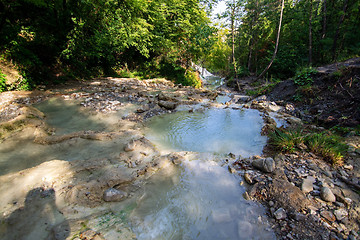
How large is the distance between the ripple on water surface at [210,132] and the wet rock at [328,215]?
1776 mm

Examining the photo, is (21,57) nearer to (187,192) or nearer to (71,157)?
(71,157)

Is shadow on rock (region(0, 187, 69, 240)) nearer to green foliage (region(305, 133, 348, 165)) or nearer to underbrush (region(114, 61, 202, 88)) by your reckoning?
green foliage (region(305, 133, 348, 165))

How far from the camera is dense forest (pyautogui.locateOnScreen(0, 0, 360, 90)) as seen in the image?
7477mm

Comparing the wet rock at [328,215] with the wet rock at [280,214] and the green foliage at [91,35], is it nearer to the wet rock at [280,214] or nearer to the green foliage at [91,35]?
the wet rock at [280,214]

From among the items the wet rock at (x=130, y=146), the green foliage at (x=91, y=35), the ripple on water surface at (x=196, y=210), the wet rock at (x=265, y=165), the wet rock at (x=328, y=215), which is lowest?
the ripple on water surface at (x=196, y=210)

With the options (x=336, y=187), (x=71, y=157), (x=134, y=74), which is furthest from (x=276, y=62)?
(x=71, y=157)

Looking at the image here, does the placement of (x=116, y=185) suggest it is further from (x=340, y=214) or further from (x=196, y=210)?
(x=340, y=214)

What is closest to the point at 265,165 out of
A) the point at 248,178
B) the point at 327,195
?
the point at 248,178

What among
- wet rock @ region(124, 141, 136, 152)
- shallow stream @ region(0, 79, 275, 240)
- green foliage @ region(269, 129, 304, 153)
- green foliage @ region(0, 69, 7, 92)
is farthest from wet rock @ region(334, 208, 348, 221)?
green foliage @ region(0, 69, 7, 92)

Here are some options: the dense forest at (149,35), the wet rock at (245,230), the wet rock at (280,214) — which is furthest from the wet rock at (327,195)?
the dense forest at (149,35)

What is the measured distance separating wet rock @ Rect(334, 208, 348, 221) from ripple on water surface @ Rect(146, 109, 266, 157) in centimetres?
183

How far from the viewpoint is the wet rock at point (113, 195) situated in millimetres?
2332

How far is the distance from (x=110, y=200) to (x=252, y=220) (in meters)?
2.15

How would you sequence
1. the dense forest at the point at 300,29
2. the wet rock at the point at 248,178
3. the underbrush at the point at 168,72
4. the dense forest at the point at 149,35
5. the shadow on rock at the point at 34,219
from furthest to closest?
the underbrush at the point at 168,72, the dense forest at the point at 300,29, the dense forest at the point at 149,35, the wet rock at the point at 248,178, the shadow on rock at the point at 34,219
